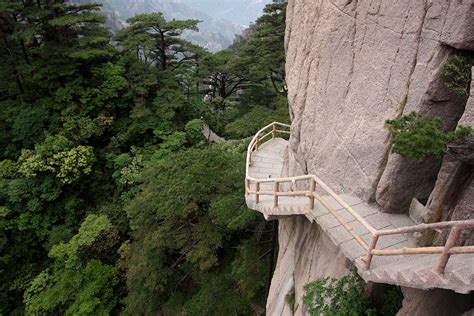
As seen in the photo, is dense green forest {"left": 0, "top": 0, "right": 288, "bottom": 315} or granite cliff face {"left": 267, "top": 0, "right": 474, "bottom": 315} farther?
dense green forest {"left": 0, "top": 0, "right": 288, "bottom": 315}

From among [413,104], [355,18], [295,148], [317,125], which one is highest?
[355,18]

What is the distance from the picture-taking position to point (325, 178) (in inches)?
301

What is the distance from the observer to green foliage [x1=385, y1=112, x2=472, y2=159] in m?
4.48

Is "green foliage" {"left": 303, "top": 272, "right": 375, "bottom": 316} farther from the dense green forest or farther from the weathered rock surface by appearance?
the dense green forest

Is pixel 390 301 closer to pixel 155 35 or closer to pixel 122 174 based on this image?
pixel 122 174

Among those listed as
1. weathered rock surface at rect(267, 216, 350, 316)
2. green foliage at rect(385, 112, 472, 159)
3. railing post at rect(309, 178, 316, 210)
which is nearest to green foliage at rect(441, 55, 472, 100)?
green foliage at rect(385, 112, 472, 159)

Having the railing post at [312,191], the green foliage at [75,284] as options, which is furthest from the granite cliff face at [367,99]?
the green foliage at [75,284]

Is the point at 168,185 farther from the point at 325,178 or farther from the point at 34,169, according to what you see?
the point at 34,169

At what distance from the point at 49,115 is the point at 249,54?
1334 centimetres

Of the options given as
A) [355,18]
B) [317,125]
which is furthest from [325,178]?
[355,18]

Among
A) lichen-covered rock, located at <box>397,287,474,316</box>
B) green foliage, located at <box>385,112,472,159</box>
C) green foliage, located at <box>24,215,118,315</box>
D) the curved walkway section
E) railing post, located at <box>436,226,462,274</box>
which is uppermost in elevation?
green foliage, located at <box>385,112,472,159</box>

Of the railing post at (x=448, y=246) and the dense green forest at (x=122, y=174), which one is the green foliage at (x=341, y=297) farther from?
the dense green forest at (x=122, y=174)

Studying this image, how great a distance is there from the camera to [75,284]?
50.1 ft

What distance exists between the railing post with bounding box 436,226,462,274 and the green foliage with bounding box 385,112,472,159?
1263 mm
